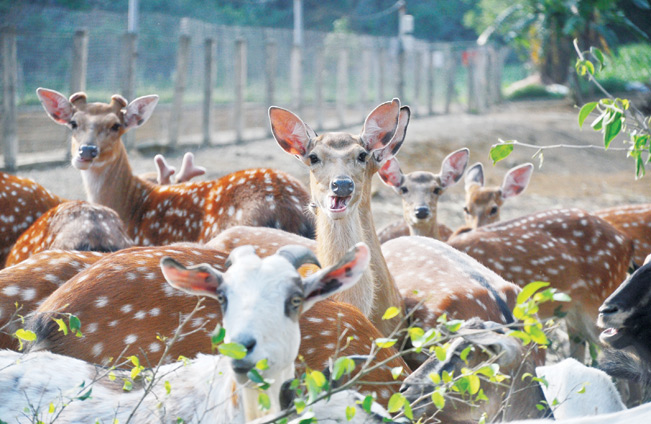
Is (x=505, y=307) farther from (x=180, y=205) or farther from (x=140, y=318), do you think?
(x=180, y=205)

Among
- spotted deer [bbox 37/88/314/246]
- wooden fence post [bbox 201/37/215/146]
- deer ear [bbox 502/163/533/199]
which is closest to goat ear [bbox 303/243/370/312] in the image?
spotted deer [bbox 37/88/314/246]

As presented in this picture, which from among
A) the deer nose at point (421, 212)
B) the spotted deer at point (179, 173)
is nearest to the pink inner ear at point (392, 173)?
the deer nose at point (421, 212)

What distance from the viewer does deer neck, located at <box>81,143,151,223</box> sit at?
638cm

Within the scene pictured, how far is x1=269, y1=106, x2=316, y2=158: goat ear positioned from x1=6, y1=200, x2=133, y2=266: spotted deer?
122 cm

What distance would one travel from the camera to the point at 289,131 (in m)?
4.50

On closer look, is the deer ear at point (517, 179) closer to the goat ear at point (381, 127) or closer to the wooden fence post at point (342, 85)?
the goat ear at point (381, 127)

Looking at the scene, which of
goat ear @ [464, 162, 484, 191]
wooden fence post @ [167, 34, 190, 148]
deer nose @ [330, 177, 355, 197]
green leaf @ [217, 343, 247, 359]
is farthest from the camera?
wooden fence post @ [167, 34, 190, 148]

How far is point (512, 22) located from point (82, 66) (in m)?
21.7

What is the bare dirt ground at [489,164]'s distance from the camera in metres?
11.4

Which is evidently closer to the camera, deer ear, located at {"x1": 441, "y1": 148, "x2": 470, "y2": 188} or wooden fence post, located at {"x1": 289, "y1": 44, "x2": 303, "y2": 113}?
deer ear, located at {"x1": 441, "y1": 148, "x2": 470, "y2": 188}

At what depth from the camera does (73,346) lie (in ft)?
11.2

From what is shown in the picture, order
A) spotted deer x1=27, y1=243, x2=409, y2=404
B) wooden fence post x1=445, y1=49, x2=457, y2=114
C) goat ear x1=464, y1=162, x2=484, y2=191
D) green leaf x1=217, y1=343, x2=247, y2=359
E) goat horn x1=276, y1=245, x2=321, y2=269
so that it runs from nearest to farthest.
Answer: green leaf x1=217, y1=343, x2=247, y2=359 → goat horn x1=276, y1=245, x2=321, y2=269 → spotted deer x1=27, y1=243, x2=409, y2=404 → goat ear x1=464, y1=162, x2=484, y2=191 → wooden fence post x1=445, y1=49, x2=457, y2=114

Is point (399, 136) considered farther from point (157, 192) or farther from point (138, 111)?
point (138, 111)

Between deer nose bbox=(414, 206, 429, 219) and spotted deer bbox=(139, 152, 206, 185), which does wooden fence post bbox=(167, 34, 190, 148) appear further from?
deer nose bbox=(414, 206, 429, 219)
